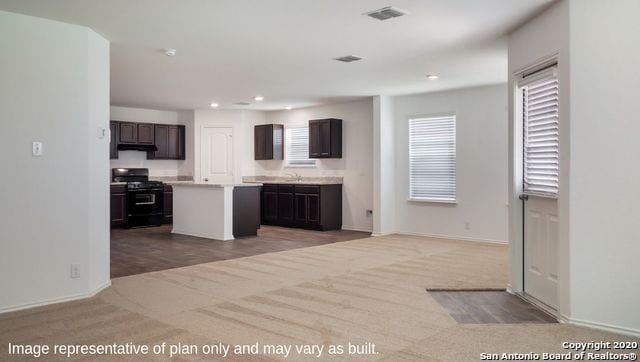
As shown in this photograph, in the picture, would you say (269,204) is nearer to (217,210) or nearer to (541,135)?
(217,210)

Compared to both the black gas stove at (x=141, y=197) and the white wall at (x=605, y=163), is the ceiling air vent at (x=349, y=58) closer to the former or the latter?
the white wall at (x=605, y=163)

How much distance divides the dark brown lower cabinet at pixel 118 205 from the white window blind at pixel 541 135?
803 cm

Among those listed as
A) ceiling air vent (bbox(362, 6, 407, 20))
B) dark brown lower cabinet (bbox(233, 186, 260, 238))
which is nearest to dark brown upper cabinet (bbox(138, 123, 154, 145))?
dark brown lower cabinet (bbox(233, 186, 260, 238))

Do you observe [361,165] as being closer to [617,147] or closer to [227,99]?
[227,99]

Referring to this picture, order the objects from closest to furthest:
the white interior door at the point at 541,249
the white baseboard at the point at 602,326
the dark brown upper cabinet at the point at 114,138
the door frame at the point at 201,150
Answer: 1. the white baseboard at the point at 602,326
2. the white interior door at the point at 541,249
3. the dark brown upper cabinet at the point at 114,138
4. the door frame at the point at 201,150

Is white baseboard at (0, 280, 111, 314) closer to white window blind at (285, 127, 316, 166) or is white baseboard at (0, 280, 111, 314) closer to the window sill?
the window sill

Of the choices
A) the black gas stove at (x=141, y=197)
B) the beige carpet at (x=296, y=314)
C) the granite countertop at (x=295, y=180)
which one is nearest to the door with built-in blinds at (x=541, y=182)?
the beige carpet at (x=296, y=314)

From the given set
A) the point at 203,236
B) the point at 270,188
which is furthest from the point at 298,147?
the point at 203,236

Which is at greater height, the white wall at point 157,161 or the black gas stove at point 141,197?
the white wall at point 157,161

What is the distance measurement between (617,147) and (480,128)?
4764 mm

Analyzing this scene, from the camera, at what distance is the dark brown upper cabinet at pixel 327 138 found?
10.1m

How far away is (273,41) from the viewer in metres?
5.37

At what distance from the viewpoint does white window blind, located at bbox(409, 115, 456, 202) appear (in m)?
8.73

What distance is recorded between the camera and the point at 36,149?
443 centimetres
